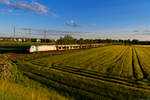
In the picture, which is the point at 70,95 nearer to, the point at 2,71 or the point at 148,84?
the point at 2,71

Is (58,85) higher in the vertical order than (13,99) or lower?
lower

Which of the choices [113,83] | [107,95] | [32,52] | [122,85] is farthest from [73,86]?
[32,52]

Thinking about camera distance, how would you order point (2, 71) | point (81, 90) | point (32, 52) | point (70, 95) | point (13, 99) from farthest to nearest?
point (32, 52), point (81, 90), point (70, 95), point (2, 71), point (13, 99)

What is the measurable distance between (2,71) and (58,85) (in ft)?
15.9

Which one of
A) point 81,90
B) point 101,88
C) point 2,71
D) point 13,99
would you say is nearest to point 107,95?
point 101,88

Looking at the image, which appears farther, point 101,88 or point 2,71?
point 101,88

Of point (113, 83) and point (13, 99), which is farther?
point (113, 83)

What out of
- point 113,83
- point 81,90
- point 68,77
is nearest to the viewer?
point 81,90

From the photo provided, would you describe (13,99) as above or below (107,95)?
above

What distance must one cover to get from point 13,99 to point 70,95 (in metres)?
4.86

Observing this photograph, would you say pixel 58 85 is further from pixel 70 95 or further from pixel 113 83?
pixel 113 83

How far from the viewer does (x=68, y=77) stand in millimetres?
11930

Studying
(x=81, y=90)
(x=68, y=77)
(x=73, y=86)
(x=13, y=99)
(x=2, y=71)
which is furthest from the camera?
(x=68, y=77)

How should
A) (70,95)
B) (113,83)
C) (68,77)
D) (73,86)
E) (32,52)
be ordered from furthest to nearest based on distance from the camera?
(32,52)
(68,77)
(113,83)
(73,86)
(70,95)
